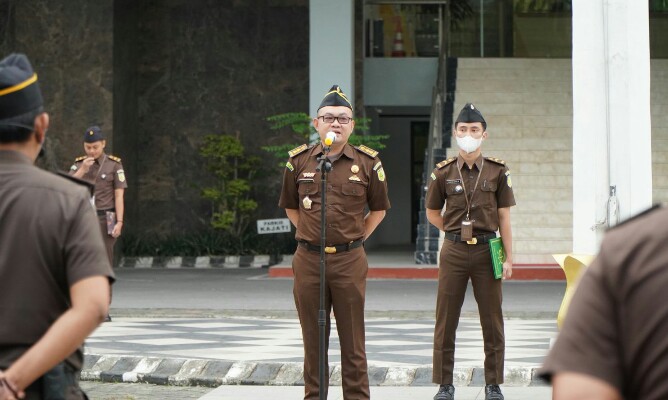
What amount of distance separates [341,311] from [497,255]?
4.98ft

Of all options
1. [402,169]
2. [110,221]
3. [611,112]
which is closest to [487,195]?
[611,112]

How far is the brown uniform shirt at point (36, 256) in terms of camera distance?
12.7 ft

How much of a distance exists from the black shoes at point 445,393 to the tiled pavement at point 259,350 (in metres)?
0.89

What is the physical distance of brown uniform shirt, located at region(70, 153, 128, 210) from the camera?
15.0 metres

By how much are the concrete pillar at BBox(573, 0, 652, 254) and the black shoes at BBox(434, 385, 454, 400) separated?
1.45 m

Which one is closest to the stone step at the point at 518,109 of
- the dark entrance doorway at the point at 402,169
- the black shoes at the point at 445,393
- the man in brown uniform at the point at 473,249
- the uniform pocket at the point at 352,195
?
the dark entrance doorway at the point at 402,169

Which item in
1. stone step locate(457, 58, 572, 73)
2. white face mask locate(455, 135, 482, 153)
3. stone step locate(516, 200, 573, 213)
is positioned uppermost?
stone step locate(457, 58, 572, 73)

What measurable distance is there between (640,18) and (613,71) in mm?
500

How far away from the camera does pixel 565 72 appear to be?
86.7ft

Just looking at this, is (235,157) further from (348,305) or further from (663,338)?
(663,338)

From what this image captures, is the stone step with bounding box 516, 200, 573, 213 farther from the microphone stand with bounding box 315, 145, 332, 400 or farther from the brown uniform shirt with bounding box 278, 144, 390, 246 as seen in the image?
the microphone stand with bounding box 315, 145, 332, 400

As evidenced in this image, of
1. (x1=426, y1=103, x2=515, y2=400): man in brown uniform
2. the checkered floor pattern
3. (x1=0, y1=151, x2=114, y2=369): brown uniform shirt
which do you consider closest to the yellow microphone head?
(x1=426, y1=103, x2=515, y2=400): man in brown uniform

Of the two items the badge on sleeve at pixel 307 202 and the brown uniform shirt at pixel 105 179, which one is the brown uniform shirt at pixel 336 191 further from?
the brown uniform shirt at pixel 105 179

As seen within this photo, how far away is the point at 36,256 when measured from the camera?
388 cm
